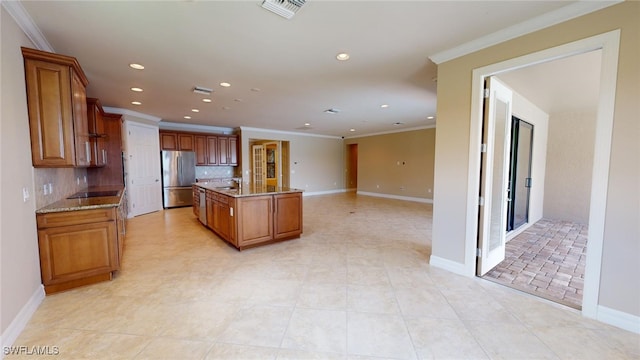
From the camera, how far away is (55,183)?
3082mm

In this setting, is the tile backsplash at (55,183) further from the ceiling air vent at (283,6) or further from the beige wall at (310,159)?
the beige wall at (310,159)

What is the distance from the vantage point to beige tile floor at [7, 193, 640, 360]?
68.7 inches

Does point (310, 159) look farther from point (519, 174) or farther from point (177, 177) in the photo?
point (519, 174)

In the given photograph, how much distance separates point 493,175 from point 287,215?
2929 mm

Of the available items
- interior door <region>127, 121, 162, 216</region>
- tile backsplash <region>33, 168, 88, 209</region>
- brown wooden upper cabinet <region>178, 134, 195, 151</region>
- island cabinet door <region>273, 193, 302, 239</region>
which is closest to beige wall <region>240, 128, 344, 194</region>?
brown wooden upper cabinet <region>178, 134, 195, 151</region>

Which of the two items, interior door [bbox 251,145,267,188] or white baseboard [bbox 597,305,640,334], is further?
interior door [bbox 251,145,267,188]

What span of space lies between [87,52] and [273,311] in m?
3.45

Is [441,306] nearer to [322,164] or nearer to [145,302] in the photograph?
[145,302]

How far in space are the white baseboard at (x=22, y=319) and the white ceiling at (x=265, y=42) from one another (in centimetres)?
245

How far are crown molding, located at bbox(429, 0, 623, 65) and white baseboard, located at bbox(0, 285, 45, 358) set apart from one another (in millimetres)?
4475

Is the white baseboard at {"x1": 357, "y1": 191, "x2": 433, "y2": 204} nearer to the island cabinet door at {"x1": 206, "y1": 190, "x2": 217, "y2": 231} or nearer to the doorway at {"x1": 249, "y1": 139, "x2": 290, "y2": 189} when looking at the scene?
the doorway at {"x1": 249, "y1": 139, "x2": 290, "y2": 189}

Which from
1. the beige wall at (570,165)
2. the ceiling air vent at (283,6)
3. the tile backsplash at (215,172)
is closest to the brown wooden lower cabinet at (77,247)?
the ceiling air vent at (283,6)

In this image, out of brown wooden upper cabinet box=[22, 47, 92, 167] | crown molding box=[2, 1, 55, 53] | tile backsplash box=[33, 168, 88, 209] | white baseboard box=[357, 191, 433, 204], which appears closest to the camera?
crown molding box=[2, 1, 55, 53]

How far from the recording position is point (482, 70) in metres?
2.62
